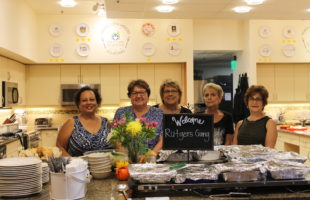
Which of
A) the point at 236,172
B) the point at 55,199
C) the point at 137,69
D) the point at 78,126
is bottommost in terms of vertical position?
the point at 55,199

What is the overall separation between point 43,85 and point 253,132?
524 cm

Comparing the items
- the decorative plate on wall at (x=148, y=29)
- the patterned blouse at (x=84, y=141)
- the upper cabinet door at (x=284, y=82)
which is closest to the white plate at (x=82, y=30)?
the decorative plate on wall at (x=148, y=29)

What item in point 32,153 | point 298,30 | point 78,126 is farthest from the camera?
point 298,30

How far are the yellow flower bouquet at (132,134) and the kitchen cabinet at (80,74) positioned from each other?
5.09m

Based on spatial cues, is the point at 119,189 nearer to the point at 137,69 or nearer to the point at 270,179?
the point at 270,179

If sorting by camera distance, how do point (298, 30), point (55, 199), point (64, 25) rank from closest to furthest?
point (55, 199), point (64, 25), point (298, 30)

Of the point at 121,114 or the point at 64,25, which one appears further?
the point at 64,25

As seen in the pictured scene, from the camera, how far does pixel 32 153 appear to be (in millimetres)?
2195

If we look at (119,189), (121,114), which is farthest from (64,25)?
(119,189)

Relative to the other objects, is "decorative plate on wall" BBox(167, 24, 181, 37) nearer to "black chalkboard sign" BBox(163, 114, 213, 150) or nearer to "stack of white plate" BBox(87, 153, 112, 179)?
"black chalkboard sign" BBox(163, 114, 213, 150)

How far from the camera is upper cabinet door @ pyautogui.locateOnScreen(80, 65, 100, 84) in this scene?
716cm

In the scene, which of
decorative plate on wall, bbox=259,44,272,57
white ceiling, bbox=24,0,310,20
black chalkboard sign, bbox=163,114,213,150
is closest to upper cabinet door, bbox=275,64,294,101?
decorative plate on wall, bbox=259,44,272,57

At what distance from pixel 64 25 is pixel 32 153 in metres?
5.20

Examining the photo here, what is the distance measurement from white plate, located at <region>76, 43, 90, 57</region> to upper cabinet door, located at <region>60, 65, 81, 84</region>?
36 centimetres
